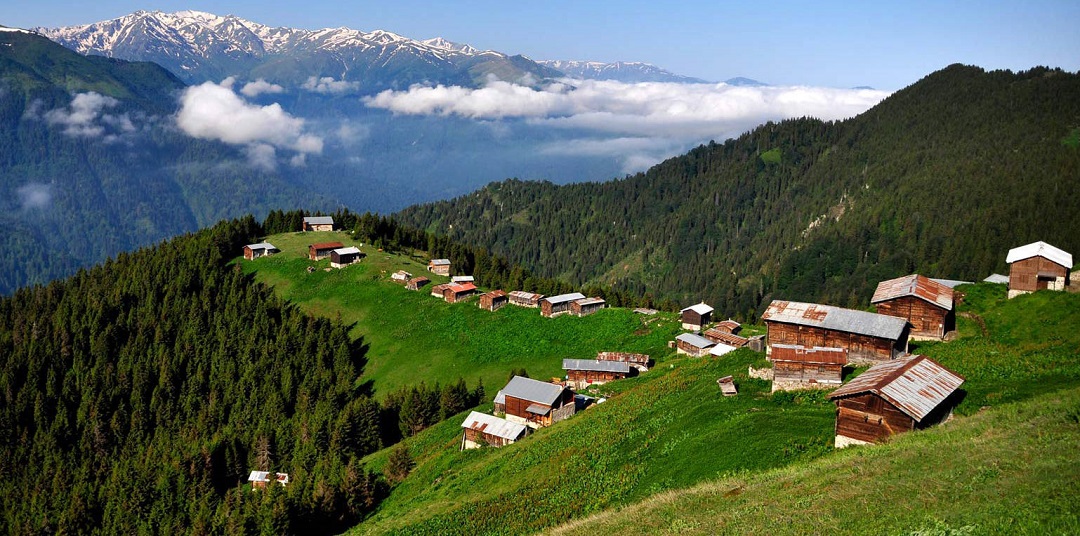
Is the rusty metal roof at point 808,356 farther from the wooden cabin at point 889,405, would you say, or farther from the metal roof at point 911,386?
the wooden cabin at point 889,405

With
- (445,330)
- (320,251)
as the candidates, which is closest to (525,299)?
(445,330)

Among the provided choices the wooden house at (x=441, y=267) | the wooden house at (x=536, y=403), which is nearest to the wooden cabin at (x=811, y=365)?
the wooden house at (x=536, y=403)

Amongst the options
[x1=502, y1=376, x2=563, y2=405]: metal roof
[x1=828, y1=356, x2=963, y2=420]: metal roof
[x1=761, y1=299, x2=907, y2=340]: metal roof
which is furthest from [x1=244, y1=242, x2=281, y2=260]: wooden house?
[x1=828, y1=356, x2=963, y2=420]: metal roof

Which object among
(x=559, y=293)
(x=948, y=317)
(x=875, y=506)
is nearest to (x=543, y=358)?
(x=559, y=293)

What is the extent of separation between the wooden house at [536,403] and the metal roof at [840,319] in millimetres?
22392

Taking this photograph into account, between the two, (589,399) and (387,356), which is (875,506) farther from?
(387,356)

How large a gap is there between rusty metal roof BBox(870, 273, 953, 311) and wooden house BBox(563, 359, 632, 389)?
31601 mm

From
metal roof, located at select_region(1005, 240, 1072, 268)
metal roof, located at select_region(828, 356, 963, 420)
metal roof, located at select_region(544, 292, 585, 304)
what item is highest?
metal roof, located at select_region(1005, 240, 1072, 268)

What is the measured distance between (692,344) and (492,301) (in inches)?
1509

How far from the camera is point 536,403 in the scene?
69938mm

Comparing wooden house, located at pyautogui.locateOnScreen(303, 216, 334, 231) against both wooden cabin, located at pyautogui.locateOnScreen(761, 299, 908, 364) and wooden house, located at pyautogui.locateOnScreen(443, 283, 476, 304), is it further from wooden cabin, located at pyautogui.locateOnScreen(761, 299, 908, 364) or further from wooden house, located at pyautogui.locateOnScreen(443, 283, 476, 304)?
wooden cabin, located at pyautogui.locateOnScreen(761, 299, 908, 364)

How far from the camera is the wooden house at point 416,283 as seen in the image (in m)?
125

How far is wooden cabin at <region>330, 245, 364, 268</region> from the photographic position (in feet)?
447

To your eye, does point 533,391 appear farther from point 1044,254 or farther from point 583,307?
point 1044,254
